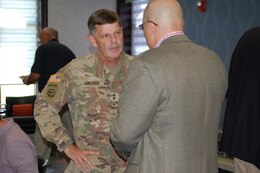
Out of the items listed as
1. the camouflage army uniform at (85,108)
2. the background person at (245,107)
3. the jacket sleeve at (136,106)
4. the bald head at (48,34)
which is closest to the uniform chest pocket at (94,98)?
the camouflage army uniform at (85,108)

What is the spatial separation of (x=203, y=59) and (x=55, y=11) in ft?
15.7

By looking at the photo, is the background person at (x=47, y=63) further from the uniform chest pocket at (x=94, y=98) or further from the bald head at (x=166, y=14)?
the bald head at (x=166, y=14)

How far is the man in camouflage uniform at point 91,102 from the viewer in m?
1.91

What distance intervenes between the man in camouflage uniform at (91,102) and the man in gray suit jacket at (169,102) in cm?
38

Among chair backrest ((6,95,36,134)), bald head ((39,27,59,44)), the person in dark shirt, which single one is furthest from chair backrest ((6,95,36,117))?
bald head ((39,27,59,44))

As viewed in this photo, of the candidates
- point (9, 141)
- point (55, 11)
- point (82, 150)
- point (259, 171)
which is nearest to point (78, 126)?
point (82, 150)

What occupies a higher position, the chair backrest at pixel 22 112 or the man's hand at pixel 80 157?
the man's hand at pixel 80 157

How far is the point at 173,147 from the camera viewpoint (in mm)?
1476

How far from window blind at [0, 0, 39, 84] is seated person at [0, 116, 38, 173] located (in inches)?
157

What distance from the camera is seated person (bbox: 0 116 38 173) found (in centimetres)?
197

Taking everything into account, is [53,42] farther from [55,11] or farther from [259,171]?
[259,171]

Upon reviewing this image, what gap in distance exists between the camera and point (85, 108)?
1.96 meters

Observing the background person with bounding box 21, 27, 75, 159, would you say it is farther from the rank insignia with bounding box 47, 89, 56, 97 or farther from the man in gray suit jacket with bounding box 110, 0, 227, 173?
the man in gray suit jacket with bounding box 110, 0, 227, 173

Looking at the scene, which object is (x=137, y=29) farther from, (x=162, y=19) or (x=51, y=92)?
(x=162, y=19)
